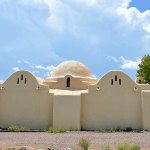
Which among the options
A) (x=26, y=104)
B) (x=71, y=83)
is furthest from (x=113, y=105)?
(x=26, y=104)

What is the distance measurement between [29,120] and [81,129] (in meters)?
4.60

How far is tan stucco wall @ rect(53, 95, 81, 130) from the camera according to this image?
42.4ft

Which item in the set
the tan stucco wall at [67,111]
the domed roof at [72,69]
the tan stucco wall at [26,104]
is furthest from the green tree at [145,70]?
the tan stucco wall at [26,104]

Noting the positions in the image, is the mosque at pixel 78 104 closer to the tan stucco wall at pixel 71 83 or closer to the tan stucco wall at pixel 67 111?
the tan stucco wall at pixel 67 111

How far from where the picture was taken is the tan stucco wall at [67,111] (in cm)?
1293

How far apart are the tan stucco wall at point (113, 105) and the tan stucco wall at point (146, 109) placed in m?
0.37

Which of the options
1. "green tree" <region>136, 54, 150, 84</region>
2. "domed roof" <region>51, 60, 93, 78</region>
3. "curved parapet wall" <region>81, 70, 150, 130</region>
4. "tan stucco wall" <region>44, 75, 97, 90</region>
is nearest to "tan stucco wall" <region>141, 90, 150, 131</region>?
"curved parapet wall" <region>81, 70, 150, 130</region>

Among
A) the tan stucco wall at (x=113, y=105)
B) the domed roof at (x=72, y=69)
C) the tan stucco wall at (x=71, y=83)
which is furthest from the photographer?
the domed roof at (x=72, y=69)

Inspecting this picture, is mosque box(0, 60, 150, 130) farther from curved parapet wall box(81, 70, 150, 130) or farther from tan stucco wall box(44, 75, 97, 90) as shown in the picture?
tan stucco wall box(44, 75, 97, 90)

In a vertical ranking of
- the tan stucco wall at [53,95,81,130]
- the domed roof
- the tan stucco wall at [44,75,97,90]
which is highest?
the domed roof

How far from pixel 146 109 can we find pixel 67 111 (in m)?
6.45

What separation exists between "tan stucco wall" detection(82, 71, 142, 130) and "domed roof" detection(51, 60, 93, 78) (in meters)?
3.63

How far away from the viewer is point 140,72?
23.2 metres

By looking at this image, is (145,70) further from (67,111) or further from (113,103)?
(67,111)
